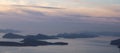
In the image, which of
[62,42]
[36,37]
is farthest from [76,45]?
[36,37]

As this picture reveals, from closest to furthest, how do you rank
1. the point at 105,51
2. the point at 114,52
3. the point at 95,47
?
1. the point at 114,52
2. the point at 105,51
3. the point at 95,47

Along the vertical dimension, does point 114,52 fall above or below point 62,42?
below

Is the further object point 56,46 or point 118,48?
point 56,46

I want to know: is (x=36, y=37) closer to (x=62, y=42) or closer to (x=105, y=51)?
(x=62, y=42)

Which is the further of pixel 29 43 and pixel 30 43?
pixel 29 43

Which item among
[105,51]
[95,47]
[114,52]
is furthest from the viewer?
[95,47]

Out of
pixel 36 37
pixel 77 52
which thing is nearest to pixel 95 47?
pixel 77 52

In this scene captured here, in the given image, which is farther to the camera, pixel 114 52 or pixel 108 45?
pixel 108 45

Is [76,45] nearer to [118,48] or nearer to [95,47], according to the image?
[95,47]
